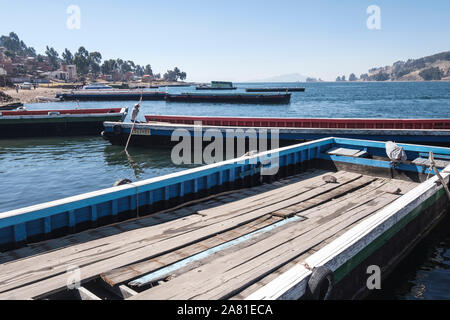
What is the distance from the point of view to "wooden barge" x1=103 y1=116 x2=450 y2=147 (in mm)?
19373

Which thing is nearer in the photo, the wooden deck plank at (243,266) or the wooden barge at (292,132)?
the wooden deck plank at (243,266)

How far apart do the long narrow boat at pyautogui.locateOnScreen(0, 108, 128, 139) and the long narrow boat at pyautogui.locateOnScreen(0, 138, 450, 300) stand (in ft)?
87.3

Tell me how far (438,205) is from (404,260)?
2446 millimetres

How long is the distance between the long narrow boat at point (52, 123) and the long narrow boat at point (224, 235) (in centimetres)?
2661

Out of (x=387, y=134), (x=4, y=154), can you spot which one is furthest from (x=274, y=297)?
(x=4, y=154)

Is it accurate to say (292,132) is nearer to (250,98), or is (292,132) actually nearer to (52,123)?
(52,123)

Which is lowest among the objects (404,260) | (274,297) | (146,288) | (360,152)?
(404,260)

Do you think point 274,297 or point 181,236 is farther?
point 181,236

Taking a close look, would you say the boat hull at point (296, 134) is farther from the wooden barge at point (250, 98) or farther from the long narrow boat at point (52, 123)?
the wooden barge at point (250, 98)

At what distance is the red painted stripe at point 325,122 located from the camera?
22812mm

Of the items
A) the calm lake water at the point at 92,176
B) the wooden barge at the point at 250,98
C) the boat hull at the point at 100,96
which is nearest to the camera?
the calm lake water at the point at 92,176

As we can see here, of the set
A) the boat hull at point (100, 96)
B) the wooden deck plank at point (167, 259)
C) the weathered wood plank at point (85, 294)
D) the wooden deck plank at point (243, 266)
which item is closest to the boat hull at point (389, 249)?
the wooden deck plank at point (243, 266)

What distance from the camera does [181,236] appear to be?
725 cm
